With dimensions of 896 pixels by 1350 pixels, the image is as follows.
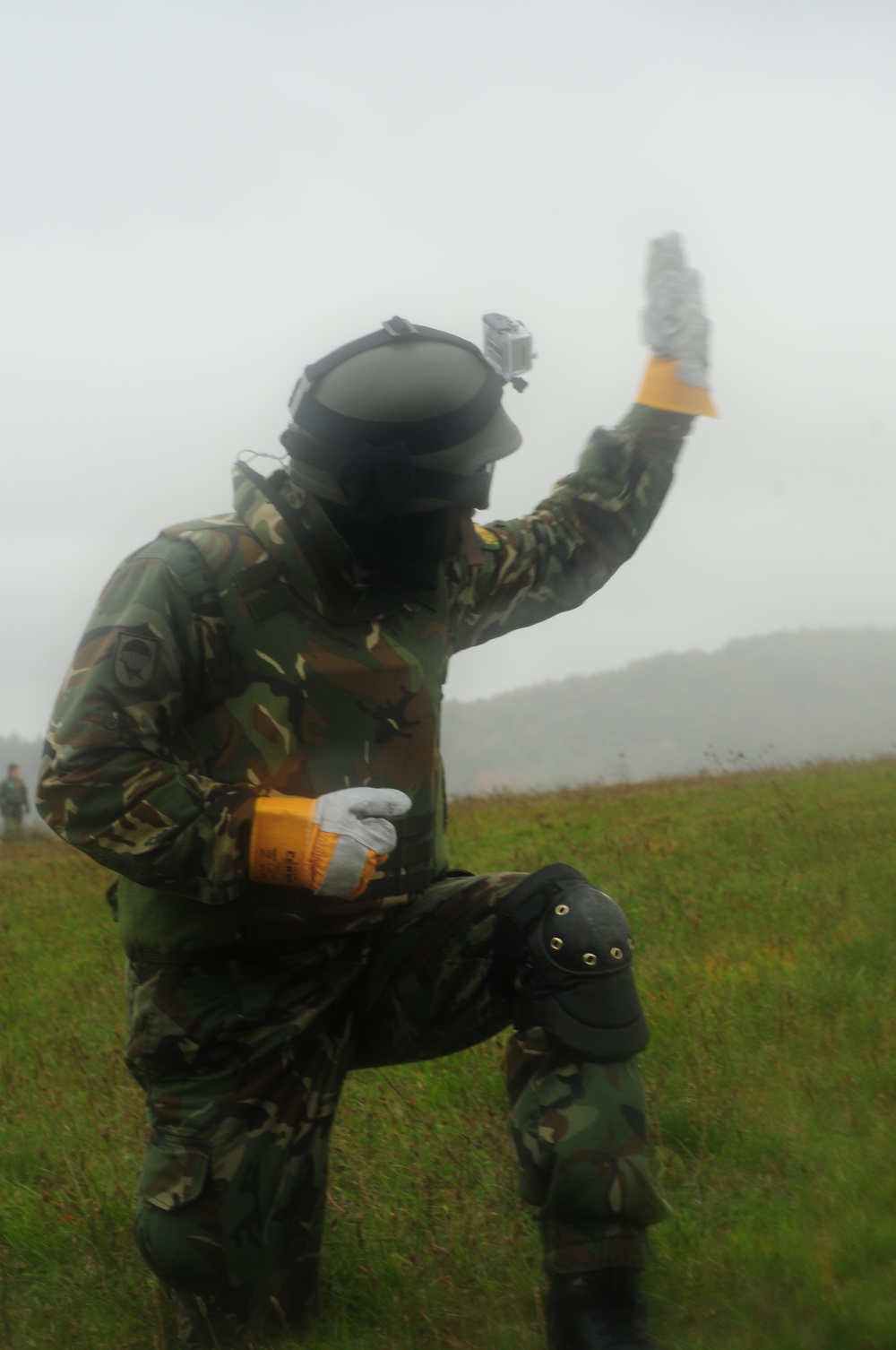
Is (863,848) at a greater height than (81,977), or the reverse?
(863,848)

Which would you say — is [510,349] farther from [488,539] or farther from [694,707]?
[694,707]

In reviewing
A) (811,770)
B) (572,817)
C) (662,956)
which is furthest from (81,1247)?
(811,770)

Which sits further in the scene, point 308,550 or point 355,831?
point 308,550

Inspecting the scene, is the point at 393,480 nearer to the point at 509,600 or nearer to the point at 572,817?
the point at 509,600

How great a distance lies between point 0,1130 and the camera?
434cm

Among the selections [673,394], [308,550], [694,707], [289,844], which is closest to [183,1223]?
[289,844]

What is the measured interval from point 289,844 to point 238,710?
1.33 feet

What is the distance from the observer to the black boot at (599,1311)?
7.83 feet

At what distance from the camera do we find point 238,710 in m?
2.88

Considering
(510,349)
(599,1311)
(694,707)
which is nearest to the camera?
(599,1311)

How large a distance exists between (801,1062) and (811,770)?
10.4 meters

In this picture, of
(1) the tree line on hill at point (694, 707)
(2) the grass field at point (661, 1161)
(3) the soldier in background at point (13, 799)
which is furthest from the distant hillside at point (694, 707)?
(2) the grass field at point (661, 1161)

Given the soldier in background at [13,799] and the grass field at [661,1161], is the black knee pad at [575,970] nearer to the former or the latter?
the grass field at [661,1161]

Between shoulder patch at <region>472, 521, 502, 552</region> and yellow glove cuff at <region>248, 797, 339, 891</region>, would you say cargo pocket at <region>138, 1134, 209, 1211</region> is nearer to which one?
yellow glove cuff at <region>248, 797, 339, 891</region>
